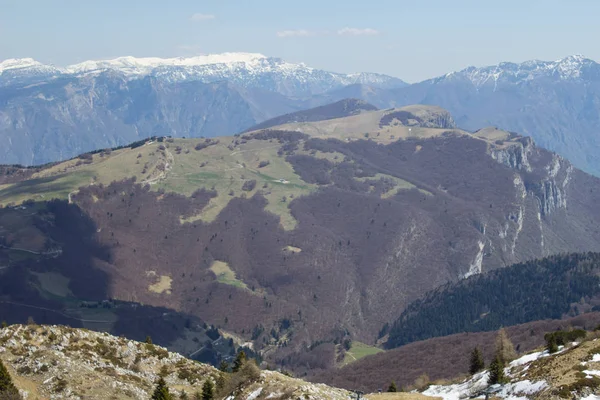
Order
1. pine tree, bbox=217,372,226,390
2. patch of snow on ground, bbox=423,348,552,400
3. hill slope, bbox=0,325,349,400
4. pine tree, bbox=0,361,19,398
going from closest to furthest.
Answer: pine tree, bbox=0,361,19,398, patch of snow on ground, bbox=423,348,552,400, hill slope, bbox=0,325,349,400, pine tree, bbox=217,372,226,390

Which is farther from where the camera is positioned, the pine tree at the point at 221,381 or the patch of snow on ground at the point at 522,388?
the pine tree at the point at 221,381

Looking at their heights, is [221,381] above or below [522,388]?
below

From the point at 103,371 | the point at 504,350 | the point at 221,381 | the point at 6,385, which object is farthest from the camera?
the point at 504,350

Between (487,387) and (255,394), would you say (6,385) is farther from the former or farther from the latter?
(487,387)

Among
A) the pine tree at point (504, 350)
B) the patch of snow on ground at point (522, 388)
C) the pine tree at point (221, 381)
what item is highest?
the patch of snow on ground at point (522, 388)

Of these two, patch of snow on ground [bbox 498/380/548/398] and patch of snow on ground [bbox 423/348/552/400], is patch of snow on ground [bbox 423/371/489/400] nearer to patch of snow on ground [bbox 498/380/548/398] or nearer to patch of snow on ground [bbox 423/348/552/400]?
patch of snow on ground [bbox 423/348/552/400]

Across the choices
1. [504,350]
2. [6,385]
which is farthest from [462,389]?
[6,385]

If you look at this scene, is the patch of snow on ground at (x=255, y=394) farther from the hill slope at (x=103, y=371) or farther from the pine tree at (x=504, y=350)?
the pine tree at (x=504, y=350)

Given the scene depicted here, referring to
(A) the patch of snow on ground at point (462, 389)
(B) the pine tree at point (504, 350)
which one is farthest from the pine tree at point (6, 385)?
(B) the pine tree at point (504, 350)

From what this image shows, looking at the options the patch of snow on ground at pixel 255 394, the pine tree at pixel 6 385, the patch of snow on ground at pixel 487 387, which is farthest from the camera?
the patch of snow on ground at pixel 487 387

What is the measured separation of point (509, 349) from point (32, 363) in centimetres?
6678

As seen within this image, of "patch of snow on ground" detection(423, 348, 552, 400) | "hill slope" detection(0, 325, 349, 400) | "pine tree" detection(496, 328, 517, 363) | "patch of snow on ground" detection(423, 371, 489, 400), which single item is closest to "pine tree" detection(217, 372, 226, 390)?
"hill slope" detection(0, 325, 349, 400)

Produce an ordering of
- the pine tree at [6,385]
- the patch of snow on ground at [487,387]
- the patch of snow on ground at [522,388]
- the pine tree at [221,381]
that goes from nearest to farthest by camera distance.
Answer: the pine tree at [6,385], the patch of snow on ground at [522,388], the patch of snow on ground at [487,387], the pine tree at [221,381]

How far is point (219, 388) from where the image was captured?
84250 millimetres
